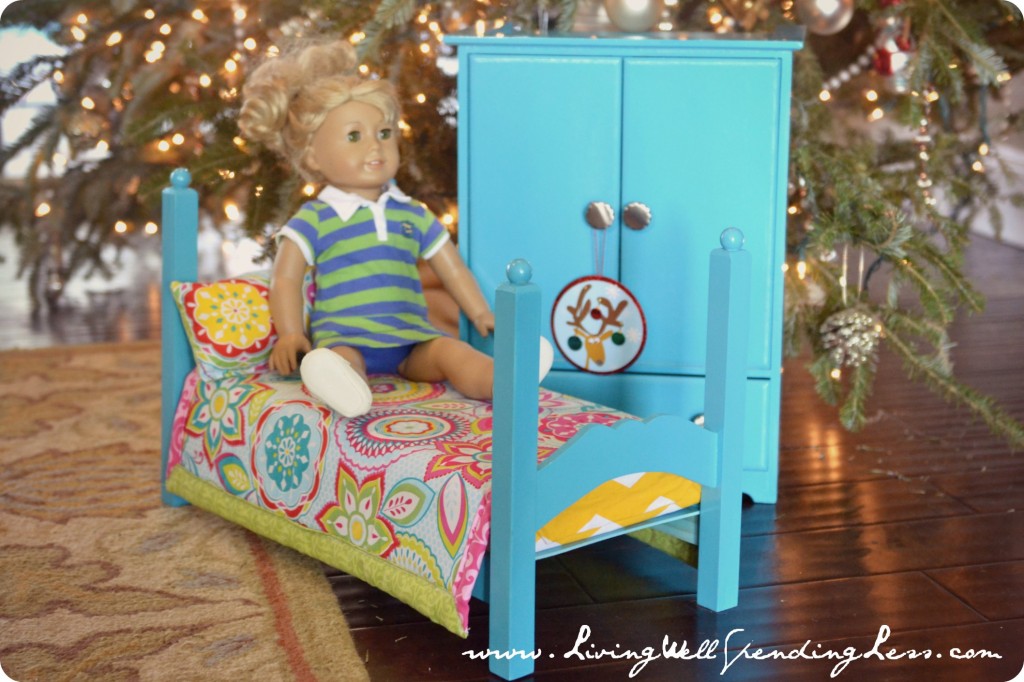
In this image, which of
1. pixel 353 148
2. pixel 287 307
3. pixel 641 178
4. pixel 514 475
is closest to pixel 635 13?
pixel 641 178

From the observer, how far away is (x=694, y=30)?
2.73m

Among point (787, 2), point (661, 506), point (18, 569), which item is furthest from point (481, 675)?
point (787, 2)

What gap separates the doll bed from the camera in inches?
62.5

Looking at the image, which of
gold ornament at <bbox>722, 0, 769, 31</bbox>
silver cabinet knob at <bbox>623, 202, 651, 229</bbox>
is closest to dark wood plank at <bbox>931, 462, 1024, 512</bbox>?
→ silver cabinet knob at <bbox>623, 202, 651, 229</bbox>

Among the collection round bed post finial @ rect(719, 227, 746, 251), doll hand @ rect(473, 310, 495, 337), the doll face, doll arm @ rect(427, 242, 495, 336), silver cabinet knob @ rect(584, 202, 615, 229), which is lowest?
doll hand @ rect(473, 310, 495, 337)

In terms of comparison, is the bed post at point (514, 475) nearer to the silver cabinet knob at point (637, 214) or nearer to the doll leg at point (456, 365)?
the doll leg at point (456, 365)

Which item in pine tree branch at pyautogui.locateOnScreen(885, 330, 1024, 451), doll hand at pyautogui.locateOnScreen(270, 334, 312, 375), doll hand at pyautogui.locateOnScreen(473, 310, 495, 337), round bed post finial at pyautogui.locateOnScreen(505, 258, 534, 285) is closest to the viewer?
round bed post finial at pyautogui.locateOnScreen(505, 258, 534, 285)

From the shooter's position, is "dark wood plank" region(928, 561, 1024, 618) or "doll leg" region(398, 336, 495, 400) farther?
"doll leg" region(398, 336, 495, 400)

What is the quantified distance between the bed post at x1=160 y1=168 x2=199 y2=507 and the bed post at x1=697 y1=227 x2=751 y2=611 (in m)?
0.96

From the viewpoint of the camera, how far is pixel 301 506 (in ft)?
6.23

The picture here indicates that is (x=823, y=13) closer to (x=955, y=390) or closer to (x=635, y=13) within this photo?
(x=635, y=13)

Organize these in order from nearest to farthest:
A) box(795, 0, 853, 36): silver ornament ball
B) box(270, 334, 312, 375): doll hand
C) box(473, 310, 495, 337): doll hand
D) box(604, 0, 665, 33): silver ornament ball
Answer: box(270, 334, 312, 375): doll hand, box(473, 310, 495, 337): doll hand, box(604, 0, 665, 33): silver ornament ball, box(795, 0, 853, 36): silver ornament ball

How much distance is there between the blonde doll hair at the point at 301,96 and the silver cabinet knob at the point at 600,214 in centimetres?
38

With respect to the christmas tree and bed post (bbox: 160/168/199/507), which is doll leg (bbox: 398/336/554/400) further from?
the christmas tree
